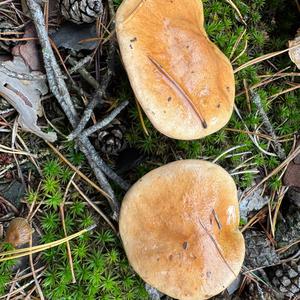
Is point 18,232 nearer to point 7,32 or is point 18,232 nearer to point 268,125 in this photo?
point 7,32

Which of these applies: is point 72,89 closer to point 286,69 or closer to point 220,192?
point 220,192

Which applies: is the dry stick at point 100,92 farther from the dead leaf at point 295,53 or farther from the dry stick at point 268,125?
the dead leaf at point 295,53

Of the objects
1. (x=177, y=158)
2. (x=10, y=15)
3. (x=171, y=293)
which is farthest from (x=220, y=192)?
(x=10, y=15)

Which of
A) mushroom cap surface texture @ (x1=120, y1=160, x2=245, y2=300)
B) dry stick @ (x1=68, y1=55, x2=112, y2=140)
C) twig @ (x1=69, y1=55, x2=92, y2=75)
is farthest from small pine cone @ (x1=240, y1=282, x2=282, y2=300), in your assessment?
twig @ (x1=69, y1=55, x2=92, y2=75)

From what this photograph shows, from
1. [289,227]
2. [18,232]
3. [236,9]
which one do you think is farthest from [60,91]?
[289,227]

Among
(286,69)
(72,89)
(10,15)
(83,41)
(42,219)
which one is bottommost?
(42,219)

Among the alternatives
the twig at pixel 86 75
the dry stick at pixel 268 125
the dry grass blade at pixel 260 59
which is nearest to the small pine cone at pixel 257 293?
the dry stick at pixel 268 125
